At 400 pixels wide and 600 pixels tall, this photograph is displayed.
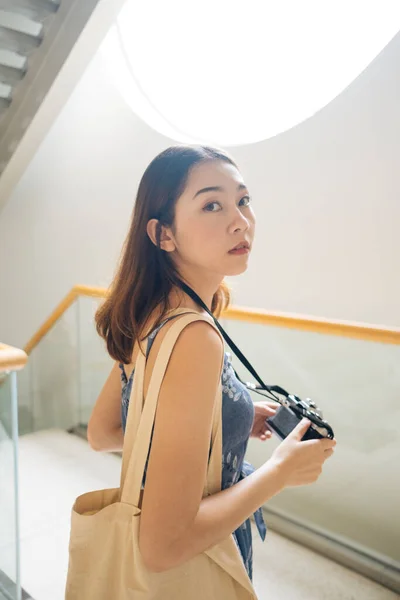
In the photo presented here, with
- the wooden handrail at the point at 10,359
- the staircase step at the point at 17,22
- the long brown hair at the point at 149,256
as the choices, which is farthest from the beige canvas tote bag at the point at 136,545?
the staircase step at the point at 17,22

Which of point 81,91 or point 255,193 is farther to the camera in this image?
point 81,91

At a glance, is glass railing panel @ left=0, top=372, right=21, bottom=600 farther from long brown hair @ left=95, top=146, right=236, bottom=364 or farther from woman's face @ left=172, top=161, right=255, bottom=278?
woman's face @ left=172, top=161, right=255, bottom=278

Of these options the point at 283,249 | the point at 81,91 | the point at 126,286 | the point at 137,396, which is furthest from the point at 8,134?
the point at 137,396

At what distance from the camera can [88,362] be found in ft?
11.7

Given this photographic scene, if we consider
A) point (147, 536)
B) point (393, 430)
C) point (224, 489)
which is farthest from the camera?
point (393, 430)

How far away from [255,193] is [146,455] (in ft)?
7.32

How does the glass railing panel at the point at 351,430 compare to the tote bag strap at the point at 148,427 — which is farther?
the glass railing panel at the point at 351,430

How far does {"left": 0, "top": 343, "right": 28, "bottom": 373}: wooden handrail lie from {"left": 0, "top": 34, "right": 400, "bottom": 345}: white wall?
5.40 feet

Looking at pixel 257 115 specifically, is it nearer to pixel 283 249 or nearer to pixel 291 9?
pixel 291 9

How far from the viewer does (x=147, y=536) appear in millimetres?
790

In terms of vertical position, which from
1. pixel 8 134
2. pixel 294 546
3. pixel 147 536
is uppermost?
pixel 8 134

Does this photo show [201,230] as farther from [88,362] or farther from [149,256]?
[88,362]

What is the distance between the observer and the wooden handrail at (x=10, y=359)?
148cm

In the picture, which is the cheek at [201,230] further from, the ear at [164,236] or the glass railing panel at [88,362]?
the glass railing panel at [88,362]
